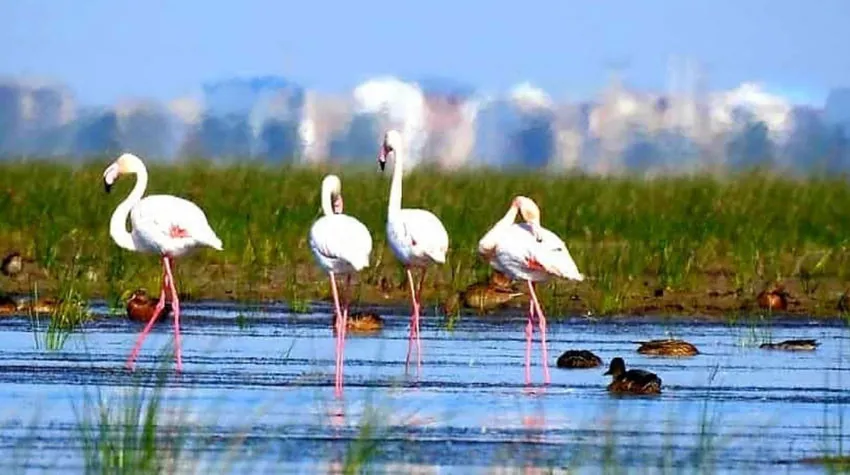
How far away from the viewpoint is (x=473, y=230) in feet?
77.7

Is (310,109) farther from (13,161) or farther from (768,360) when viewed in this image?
(768,360)

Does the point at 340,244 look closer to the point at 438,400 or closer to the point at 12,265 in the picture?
the point at 438,400

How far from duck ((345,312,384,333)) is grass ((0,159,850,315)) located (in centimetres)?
168

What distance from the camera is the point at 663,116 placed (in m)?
29.5

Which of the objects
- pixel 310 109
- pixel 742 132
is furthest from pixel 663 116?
pixel 310 109

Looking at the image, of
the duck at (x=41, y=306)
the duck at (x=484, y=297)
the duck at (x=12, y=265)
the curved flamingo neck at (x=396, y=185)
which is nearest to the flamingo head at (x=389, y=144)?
the curved flamingo neck at (x=396, y=185)

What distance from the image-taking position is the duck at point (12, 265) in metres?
20.7

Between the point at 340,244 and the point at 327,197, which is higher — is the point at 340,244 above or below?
below

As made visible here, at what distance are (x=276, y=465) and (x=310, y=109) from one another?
21212 millimetres

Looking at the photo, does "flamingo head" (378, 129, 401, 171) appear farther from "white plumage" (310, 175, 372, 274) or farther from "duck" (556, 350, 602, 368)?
"duck" (556, 350, 602, 368)

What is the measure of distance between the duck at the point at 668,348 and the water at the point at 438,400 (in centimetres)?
12

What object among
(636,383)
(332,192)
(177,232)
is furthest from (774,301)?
(636,383)

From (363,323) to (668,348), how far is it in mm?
2672

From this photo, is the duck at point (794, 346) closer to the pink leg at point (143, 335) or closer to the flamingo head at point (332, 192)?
the flamingo head at point (332, 192)
